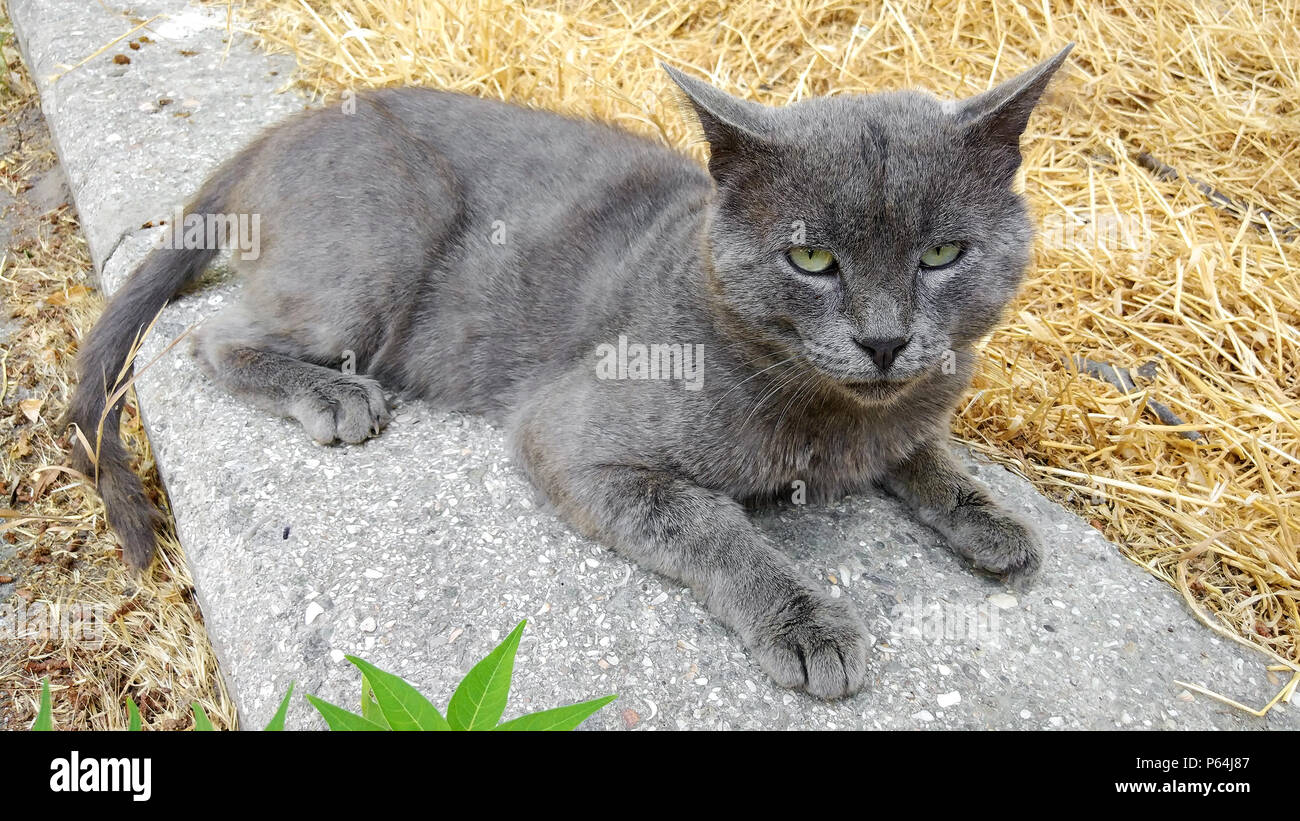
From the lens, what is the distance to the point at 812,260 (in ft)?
5.82

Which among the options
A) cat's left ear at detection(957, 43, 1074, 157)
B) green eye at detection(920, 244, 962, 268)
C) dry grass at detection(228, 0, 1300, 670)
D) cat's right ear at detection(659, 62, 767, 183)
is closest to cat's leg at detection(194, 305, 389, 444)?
cat's right ear at detection(659, 62, 767, 183)

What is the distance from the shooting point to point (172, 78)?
12.5ft

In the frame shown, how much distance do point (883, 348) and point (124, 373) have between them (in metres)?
1.94

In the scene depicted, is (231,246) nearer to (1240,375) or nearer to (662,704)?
(662,704)

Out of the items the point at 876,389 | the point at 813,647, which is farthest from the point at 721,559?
the point at 876,389

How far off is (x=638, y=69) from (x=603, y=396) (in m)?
1.87

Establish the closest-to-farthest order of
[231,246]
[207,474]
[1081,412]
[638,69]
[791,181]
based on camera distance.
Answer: [791,181] → [207,474] → [1081,412] → [231,246] → [638,69]

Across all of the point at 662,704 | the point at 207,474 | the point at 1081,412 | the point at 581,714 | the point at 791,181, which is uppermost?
the point at 791,181

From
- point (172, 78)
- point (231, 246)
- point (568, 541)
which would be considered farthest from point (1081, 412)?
point (172, 78)

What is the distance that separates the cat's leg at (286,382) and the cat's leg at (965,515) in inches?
49.4

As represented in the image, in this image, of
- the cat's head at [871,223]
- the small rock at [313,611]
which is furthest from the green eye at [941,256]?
the small rock at [313,611]

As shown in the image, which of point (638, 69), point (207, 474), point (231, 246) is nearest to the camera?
point (207, 474)

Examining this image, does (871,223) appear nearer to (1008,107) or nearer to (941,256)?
(941,256)

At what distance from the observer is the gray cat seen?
1763mm
